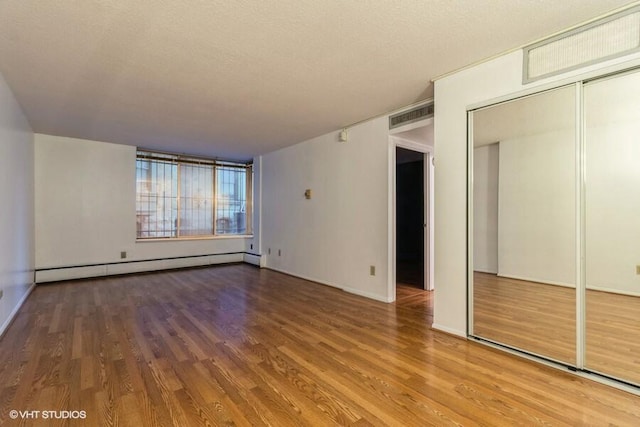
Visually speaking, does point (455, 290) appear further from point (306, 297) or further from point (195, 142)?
point (195, 142)

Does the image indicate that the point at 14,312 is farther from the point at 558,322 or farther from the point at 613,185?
the point at 613,185

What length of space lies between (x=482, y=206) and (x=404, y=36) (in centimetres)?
155

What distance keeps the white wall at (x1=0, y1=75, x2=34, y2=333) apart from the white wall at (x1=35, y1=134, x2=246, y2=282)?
0.47 metres

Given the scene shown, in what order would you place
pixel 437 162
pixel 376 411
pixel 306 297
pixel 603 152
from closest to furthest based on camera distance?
pixel 376 411 < pixel 603 152 < pixel 437 162 < pixel 306 297

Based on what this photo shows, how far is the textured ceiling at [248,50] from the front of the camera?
73.2 inches

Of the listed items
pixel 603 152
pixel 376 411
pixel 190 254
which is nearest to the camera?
pixel 376 411

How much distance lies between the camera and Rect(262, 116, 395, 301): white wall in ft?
13.1

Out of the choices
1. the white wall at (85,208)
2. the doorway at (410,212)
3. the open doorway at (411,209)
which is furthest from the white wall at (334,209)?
the white wall at (85,208)

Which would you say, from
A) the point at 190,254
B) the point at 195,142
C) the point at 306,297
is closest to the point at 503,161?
the point at 306,297

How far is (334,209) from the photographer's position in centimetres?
467

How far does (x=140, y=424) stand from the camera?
5.20 feet

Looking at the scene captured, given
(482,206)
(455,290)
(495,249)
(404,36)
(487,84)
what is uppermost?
(404,36)

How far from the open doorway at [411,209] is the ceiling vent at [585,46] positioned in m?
1.21

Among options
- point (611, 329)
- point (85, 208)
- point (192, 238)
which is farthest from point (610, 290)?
point (85, 208)
